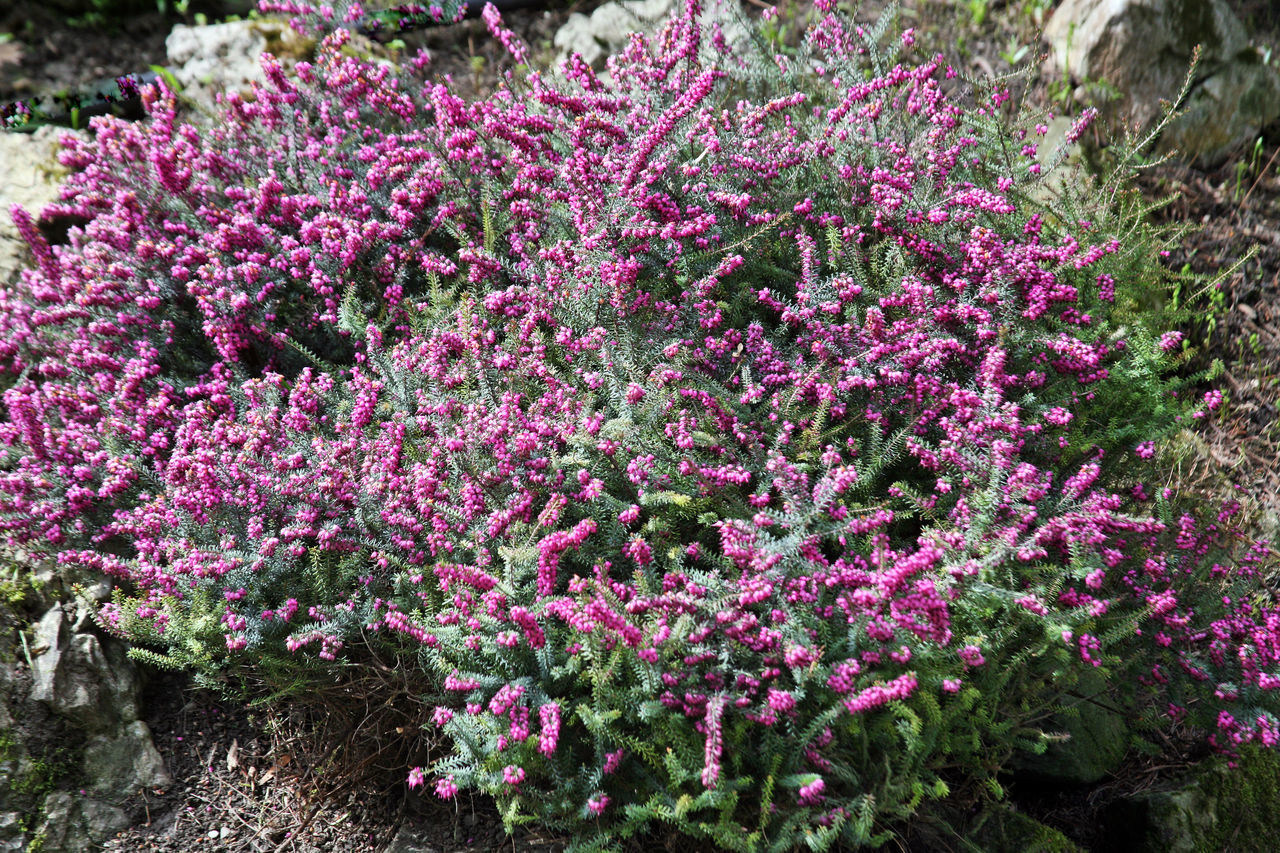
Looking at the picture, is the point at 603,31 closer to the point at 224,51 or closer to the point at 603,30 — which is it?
the point at 603,30

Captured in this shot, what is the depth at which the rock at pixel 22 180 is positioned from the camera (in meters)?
3.78

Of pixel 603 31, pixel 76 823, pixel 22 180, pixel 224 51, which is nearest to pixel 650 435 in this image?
pixel 76 823

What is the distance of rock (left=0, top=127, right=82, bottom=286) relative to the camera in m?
3.78

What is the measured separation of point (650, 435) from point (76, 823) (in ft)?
6.96

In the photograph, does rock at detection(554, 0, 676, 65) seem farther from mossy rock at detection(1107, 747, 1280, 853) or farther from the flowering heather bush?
mossy rock at detection(1107, 747, 1280, 853)

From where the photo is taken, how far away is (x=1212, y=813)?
7.59 feet

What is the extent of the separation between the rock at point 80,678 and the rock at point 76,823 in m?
0.21

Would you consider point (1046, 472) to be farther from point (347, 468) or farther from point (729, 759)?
point (347, 468)

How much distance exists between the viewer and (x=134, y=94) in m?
4.50

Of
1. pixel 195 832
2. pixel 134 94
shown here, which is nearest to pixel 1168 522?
pixel 195 832

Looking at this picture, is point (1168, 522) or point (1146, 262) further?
point (1146, 262)

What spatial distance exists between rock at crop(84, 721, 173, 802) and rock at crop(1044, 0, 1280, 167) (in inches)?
194

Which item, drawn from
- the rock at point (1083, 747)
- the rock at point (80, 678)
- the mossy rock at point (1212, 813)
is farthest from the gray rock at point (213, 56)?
the mossy rock at point (1212, 813)

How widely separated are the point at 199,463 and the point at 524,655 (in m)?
1.23
